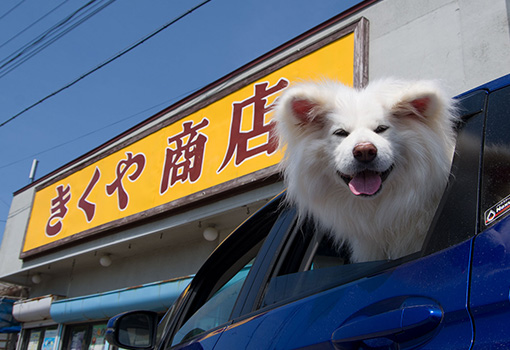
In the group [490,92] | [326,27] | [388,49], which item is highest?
[326,27]

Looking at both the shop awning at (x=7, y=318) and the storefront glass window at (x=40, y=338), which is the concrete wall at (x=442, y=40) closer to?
the storefront glass window at (x=40, y=338)

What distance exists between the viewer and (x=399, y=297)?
116 centimetres

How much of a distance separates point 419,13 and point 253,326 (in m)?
5.63

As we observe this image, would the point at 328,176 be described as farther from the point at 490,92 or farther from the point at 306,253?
the point at 490,92

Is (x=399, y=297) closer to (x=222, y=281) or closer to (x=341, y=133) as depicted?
(x=341, y=133)

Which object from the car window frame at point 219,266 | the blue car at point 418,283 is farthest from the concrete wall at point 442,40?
the blue car at point 418,283

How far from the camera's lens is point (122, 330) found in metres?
2.41

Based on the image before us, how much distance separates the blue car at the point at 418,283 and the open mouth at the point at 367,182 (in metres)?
0.34

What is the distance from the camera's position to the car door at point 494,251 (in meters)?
0.93

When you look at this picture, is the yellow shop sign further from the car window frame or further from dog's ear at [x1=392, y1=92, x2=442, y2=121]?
dog's ear at [x1=392, y1=92, x2=442, y2=121]

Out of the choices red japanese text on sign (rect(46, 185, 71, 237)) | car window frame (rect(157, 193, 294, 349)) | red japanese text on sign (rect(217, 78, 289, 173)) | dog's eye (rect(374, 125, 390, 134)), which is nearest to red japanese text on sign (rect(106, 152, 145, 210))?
red japanese text on sign (rect(46, 185, 71, 237))

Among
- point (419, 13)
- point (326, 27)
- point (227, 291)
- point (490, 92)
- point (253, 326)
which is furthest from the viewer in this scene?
point (326, 27)

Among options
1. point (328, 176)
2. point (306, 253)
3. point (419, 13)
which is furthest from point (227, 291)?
point (419, 13)

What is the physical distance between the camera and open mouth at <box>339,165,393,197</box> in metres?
1.79
